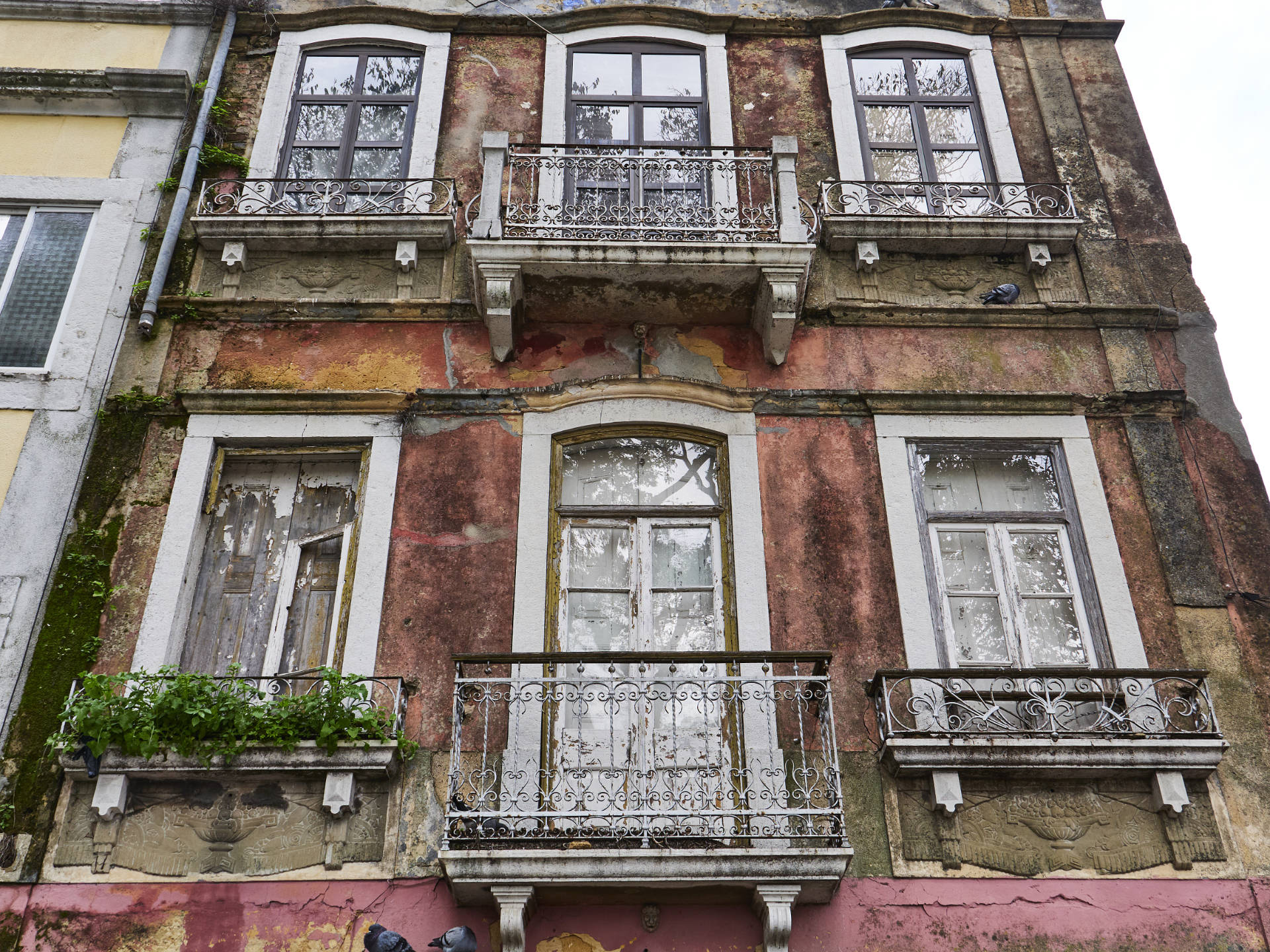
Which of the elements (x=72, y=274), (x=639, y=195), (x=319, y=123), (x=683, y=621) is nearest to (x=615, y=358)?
(x=639, y=195)

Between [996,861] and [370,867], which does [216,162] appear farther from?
[996,861]

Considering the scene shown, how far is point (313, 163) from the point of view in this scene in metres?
9.47

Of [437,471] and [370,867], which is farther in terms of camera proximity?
[437,471]

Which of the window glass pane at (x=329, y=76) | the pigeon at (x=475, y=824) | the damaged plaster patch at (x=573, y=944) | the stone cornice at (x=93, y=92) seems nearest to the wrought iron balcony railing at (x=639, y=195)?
the window glass pane at (x=329, y=76)

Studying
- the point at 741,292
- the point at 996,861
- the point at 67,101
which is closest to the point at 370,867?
the point at 996,861

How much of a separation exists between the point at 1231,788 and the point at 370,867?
16.5 feet

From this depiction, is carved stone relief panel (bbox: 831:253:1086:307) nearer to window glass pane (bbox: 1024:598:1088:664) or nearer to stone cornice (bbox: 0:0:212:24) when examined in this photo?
window glass pane (bbox: 1024:598:1088:664)

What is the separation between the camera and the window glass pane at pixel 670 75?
991cm

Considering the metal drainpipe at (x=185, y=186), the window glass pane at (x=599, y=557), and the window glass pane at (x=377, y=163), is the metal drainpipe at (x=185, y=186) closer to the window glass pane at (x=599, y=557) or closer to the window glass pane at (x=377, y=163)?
the window glass pane at (x=377, y=163)

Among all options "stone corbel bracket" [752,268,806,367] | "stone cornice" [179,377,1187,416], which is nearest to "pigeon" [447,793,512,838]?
"stone cornice" [179,377,1187,416]

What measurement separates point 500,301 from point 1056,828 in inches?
193

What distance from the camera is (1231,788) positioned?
6828mm

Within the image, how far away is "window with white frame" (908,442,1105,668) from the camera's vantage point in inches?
294

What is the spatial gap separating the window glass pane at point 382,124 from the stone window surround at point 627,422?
3081 millimetres
